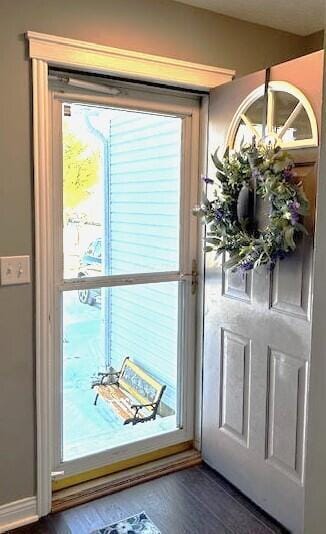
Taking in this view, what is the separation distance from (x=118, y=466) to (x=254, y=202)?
1.54 metres

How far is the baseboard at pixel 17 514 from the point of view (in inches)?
84.5

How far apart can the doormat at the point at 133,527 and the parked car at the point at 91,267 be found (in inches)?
39.7

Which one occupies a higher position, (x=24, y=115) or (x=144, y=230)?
(x=24, y=115)

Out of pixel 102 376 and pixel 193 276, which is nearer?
pixel 102 376

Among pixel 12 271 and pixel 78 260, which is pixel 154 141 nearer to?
pixel 78 260

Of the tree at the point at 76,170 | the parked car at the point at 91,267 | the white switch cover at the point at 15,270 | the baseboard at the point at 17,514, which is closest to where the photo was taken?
the white switch cover at the point at 15,270

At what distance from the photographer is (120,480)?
2508mm

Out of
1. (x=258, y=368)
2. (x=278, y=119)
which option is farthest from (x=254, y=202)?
(x=258, y=368)

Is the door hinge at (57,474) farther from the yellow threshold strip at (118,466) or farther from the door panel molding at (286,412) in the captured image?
the door panel molding at (286,412)

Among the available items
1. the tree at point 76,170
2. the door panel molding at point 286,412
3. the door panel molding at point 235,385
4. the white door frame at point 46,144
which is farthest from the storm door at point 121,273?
the door panel molding at point 286,412

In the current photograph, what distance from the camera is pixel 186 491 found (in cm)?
244

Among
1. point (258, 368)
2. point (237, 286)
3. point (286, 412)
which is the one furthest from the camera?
point (237, 286)

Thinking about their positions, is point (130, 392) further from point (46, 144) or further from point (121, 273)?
point (46, 144)

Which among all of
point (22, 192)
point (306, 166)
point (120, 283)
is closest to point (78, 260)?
point (120, 283)
